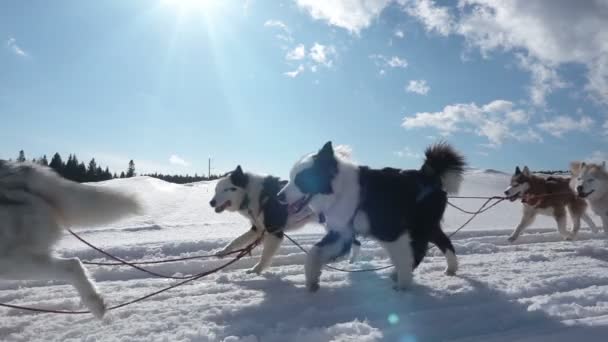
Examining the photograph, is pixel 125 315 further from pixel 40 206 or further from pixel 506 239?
pixel 506 239

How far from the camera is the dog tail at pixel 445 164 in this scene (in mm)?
4879

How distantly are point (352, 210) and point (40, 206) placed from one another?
253 centimetres

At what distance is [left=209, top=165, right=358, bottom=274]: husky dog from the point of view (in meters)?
5.58

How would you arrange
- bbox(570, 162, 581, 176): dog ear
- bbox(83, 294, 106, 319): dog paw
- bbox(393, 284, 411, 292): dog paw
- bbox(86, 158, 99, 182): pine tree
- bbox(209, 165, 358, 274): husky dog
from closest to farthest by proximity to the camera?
bbox(83, 294, 106, 319): dog paw
bbox(393, 284, 411, 292): dog paw
bbox(209, 165, 358, 274): husky dog
bbox(570, 162, 581, 176): dog ear
bbox(86, 158, 99, 182): pine tree

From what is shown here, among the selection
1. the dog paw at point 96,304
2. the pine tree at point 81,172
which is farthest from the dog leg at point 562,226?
the pine tree at point 81,172

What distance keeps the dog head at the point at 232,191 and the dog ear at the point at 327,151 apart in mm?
2450

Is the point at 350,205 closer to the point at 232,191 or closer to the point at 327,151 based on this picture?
the point at 327,151

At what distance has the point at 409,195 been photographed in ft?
13.7

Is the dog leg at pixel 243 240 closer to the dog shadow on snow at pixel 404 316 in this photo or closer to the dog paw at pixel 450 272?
the dog shadow on snow at pixel 404 316

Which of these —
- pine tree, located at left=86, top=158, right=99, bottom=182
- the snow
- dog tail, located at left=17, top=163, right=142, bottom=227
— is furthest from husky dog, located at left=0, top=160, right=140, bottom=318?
pine tree, located at left=86, top=158, right=99, bottom=182

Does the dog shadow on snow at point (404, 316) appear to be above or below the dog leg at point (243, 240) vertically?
below

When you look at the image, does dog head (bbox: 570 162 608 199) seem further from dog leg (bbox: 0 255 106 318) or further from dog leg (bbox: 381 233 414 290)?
dog leg (bbox: 0 255 106 318)

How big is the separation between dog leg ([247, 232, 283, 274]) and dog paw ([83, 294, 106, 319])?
7.38 feet

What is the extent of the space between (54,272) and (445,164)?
160 inches
